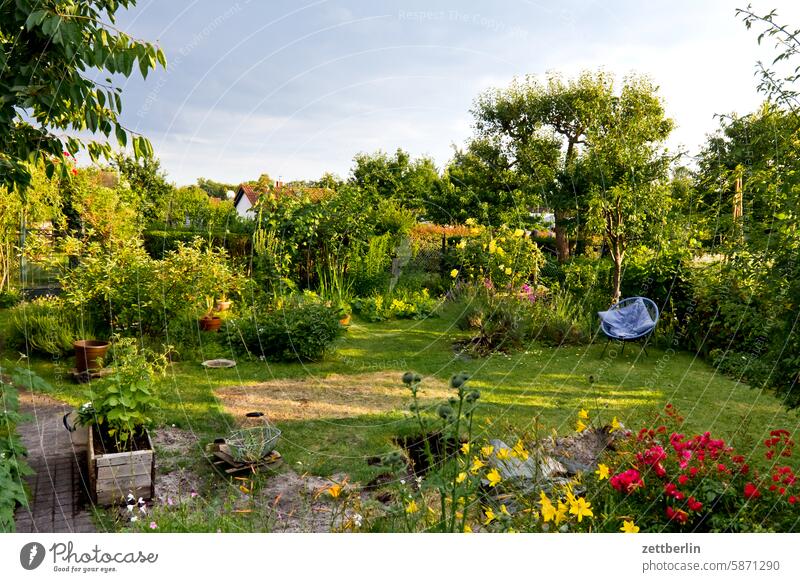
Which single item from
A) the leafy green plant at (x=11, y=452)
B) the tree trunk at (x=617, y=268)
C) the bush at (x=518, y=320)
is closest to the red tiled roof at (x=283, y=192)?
the bush at (x=518, y=320)

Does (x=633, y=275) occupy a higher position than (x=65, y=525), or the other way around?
(x=633, y=275)

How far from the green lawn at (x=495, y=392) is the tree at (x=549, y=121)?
242cm

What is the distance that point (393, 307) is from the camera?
8898 millimetres

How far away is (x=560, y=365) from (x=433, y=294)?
4.29 m

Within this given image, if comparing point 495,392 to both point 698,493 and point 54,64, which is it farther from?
point 54,64

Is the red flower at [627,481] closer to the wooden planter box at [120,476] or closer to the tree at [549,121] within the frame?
the wooden planter box at [120,476]

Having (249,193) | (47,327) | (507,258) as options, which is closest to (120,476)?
(47,327)

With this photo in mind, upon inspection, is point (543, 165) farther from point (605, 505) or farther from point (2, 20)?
point (2, 20)

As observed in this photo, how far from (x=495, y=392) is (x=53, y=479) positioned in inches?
143

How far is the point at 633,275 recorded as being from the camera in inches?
297

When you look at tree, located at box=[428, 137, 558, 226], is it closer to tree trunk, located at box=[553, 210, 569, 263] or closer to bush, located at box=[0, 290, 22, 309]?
tree trunk, located at box=[553, 210, 569, 263]

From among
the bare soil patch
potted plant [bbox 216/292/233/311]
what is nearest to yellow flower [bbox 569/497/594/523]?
the bare soil patch

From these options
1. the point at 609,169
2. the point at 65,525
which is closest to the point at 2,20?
the point at 65,525
